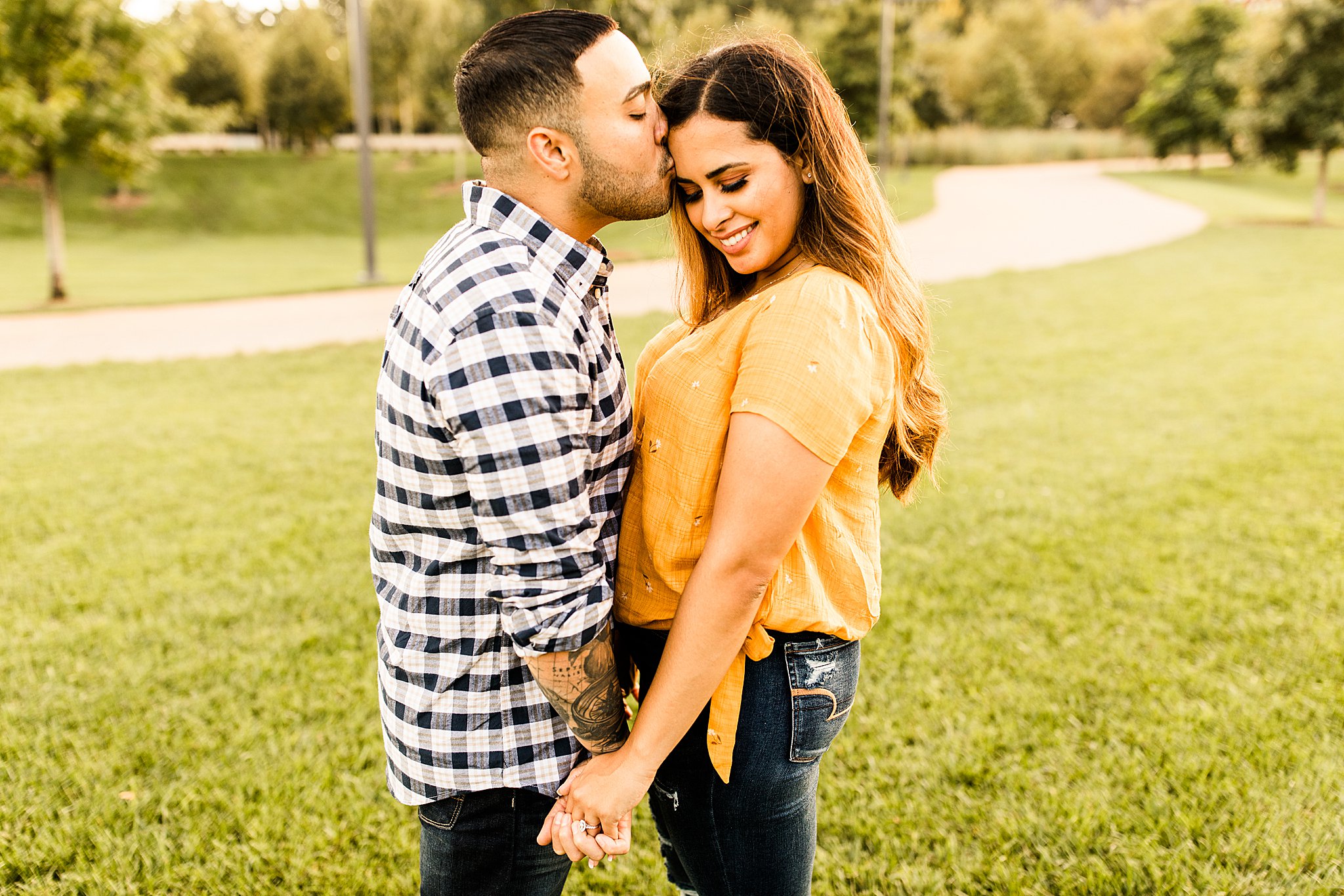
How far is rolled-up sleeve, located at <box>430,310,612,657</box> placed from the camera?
4.31 ft

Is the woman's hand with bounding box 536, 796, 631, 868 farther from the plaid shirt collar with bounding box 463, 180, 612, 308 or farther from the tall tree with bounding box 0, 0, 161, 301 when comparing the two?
the tall tree with bounding box 0, 0, 161, 301

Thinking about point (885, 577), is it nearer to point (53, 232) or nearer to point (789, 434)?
point (789, 434)

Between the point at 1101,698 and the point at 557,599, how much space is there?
2.96 meters

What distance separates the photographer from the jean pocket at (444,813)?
5.22 ft

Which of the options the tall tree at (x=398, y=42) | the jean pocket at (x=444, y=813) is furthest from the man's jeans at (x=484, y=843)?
the tall tree at (x=398, y=42)

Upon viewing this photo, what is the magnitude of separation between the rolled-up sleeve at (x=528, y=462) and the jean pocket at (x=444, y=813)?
38 centimetres

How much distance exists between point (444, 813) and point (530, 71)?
4.14 ft

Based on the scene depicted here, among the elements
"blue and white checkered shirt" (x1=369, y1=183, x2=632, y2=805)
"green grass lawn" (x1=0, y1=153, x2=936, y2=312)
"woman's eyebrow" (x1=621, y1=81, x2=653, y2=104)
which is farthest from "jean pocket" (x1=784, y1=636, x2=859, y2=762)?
"green grass lawn" (x1=0, y1=153, x2=936, y2=312)

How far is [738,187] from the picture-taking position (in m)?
1.63

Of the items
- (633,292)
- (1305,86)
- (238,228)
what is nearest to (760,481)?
(633,292)

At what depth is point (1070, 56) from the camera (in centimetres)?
6444

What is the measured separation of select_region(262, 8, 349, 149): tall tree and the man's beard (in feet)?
130

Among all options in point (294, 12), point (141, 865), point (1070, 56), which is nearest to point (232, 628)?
point (141, 865)

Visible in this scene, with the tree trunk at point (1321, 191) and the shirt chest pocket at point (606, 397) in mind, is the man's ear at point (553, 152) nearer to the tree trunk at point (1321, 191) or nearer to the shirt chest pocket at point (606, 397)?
the shirt chest pocket at point (606, 397)
